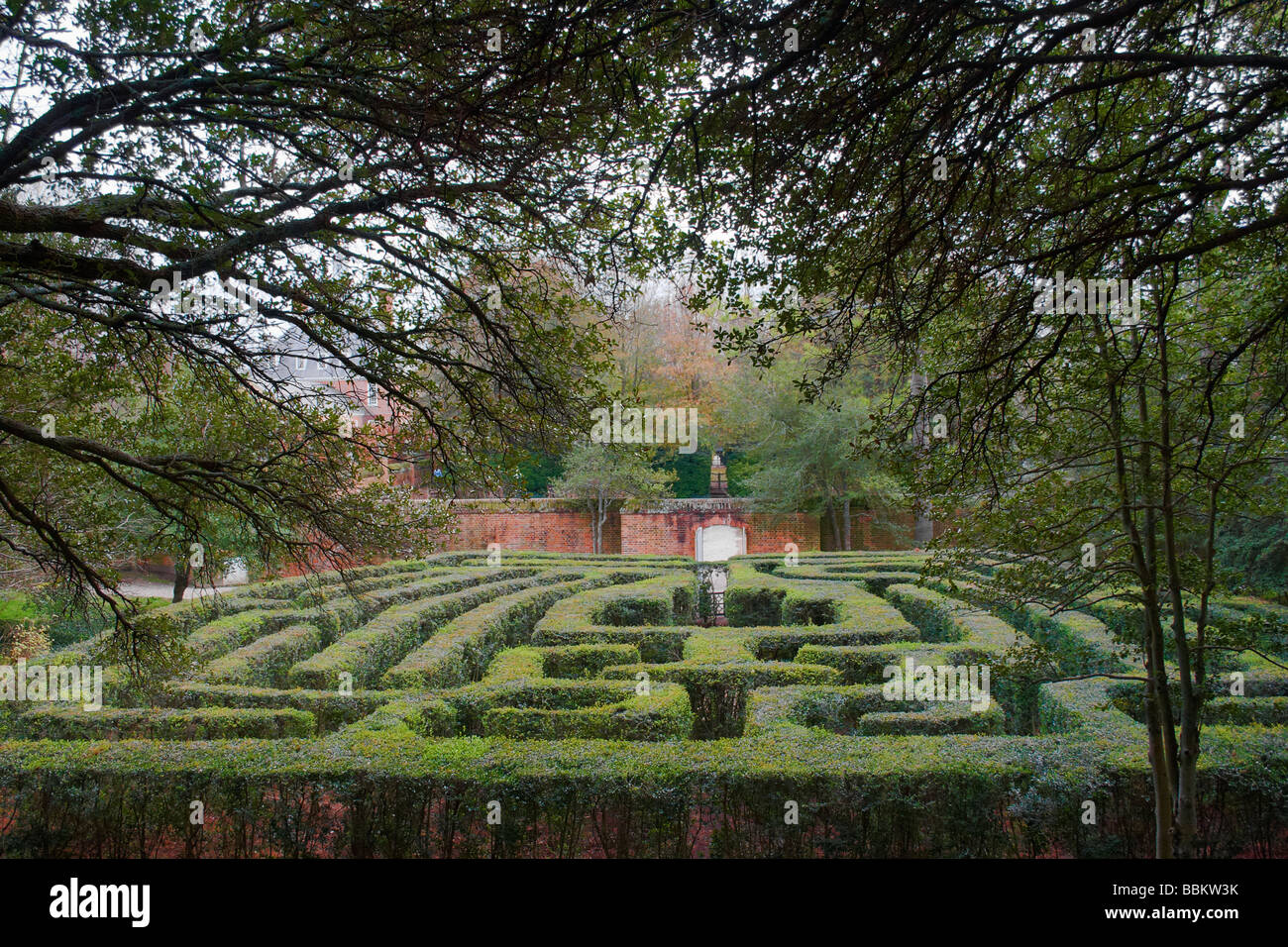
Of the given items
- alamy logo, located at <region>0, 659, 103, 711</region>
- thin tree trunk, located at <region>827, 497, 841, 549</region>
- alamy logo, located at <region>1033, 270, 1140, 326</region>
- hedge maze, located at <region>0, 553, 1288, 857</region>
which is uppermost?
alamy logo, located at <region>1033, 270, 1140, 326</region>

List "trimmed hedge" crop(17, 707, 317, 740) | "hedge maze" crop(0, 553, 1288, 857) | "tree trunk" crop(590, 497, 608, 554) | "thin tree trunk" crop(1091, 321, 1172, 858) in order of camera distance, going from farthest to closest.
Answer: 1. "tree trunk" crop(590, 497, 608, 554)
2. "trimmed hedge" crop(17, 707, 317, 740)
3. "hedge maze" crop(0, 553, 1288, 857)
4. "thin tree trunk" crop(1091, 321, 1172, 858)

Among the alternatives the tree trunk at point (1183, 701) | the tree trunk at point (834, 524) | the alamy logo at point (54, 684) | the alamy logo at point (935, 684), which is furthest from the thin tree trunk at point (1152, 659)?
the tree trunk at point (834, 524)

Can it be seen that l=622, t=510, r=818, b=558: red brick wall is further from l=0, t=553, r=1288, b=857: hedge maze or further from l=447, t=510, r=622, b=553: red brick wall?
l=0, t=553, r=1288, b=857: hedge maze

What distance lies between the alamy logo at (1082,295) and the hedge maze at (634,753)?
1778 millimetres

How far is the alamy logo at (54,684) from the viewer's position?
6.49 metres

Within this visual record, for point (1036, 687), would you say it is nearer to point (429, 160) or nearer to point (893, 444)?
point (893, 444)

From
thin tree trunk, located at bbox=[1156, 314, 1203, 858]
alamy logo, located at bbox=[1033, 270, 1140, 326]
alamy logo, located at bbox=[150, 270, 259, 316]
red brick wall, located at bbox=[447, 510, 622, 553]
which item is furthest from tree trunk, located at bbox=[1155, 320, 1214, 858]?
red brick wall, located at bbox=[447, 510, 622, 553]

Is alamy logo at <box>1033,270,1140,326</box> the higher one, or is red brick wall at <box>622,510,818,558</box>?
alamy logo at <box>1033,270,1140,326</box>

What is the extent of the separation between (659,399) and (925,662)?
19997mm

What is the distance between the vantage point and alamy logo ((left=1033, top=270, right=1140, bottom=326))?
3.84m

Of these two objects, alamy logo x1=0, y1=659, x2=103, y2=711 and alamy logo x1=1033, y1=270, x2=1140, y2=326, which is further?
alamy logo x1=0, y1=659, x2=103, y2=711

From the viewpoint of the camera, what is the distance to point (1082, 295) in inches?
151

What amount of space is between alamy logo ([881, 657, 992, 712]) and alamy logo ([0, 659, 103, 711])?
6953 millimetres

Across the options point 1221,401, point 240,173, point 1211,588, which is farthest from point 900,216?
point 240,173
